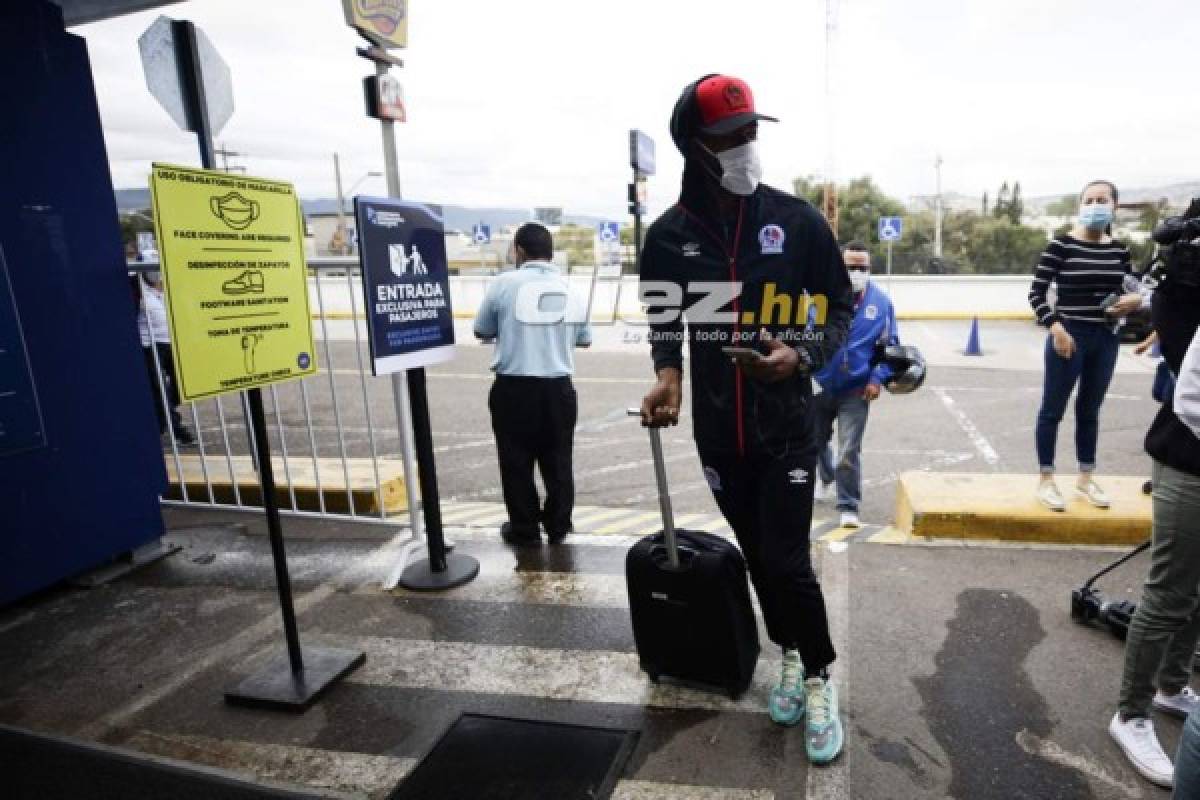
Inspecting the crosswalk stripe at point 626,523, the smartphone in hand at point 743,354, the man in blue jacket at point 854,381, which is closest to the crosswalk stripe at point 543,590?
the crosswalk stripe at point 626,523

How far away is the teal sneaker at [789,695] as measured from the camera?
8.49 ft

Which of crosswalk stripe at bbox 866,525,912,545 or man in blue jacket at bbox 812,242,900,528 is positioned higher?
man in blue jacket at bbox 812,242,900,528

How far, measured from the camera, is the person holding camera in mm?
2170

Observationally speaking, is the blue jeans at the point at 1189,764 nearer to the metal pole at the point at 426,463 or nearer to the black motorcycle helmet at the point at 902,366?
the black motorcycle helmet at the point at 902,366

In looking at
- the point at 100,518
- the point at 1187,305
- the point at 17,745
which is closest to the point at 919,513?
the point at 1187,305

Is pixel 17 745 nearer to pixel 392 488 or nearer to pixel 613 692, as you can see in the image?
pixel 613 692

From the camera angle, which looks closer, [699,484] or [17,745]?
[17,745]

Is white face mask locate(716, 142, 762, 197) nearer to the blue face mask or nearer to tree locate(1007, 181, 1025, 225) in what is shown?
the blue face mask

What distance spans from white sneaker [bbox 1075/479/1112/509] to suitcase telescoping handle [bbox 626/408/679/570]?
3.01 metres

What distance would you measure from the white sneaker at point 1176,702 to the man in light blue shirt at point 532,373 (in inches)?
117

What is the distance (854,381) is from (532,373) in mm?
2074

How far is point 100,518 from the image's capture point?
3.98 m

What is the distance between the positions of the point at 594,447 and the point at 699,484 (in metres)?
1.58

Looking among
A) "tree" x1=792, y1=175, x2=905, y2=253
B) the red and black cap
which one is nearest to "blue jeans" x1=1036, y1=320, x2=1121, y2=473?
the red and black cap
